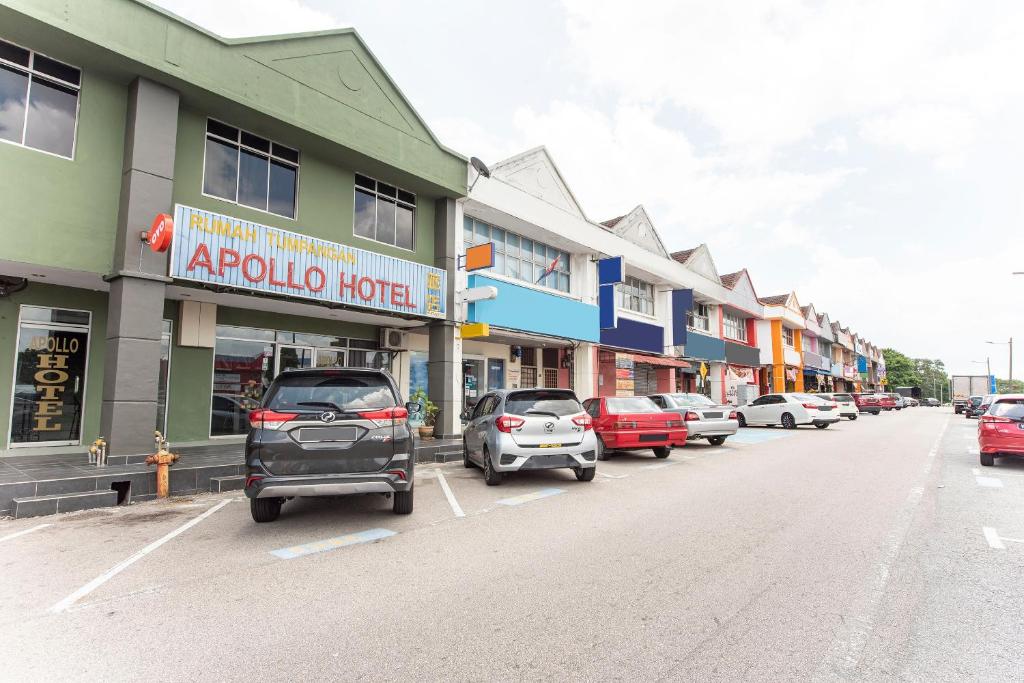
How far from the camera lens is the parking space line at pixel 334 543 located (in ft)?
17.8

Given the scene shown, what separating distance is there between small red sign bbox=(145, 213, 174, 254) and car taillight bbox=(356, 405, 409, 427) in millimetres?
5410

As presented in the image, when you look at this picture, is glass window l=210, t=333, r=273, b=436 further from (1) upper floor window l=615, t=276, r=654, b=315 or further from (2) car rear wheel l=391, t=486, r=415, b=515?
(1) upper floor window l=615, t=276, r=654, b=315

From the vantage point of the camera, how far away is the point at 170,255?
9.68m

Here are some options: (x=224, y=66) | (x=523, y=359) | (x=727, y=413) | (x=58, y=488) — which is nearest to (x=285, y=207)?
(x=224, y=66)

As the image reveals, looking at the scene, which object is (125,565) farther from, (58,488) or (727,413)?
(727,413)

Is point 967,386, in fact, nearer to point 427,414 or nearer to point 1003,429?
point 1003,429

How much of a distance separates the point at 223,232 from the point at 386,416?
6412mm

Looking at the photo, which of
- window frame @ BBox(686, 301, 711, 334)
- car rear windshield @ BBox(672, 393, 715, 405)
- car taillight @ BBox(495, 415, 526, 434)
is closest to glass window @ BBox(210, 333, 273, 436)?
car taillight @ BBox(495, 415, 526, 434)

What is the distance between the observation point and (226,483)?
8852 mm

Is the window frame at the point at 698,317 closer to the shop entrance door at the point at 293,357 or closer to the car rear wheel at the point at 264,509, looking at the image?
the shop entrance door at the point at 293,357

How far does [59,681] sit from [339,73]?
13.2 metres

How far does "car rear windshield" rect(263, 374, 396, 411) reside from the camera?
6207 mm

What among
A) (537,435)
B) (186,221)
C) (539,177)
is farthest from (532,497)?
(539,177)

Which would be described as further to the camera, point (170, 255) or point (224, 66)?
point (224, 66)
